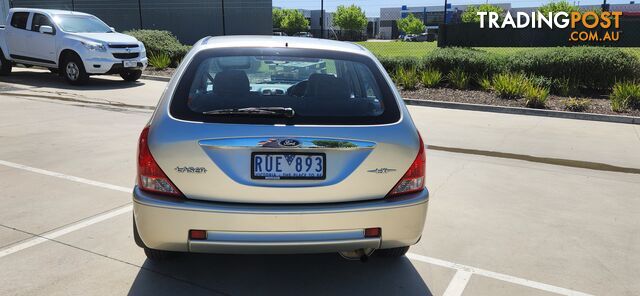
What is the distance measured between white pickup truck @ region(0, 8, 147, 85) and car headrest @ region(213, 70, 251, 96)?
11.0m

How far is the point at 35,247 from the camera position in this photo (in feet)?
13.0

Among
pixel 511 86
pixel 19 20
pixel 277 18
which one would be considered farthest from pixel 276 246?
pixel 277 18

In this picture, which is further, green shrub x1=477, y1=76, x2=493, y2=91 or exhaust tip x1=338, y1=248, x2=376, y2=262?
green shrub x1=477, y1=76, x2=493, y2=91

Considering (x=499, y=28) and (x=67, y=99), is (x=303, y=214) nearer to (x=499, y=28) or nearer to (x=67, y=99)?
(x=67, y=99)

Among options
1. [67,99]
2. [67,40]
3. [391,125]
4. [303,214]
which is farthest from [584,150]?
[67,40]

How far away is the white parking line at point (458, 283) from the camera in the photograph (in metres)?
3.45

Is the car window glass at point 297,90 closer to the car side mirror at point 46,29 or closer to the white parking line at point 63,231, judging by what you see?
the white parking line at point 63,231

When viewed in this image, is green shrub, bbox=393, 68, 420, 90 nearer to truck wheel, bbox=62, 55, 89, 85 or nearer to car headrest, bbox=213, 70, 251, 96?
truck wheel, bbox=62, 55, 89, 85

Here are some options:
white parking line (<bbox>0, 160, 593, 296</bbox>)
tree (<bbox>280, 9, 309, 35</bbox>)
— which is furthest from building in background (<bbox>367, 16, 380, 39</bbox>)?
white parking line (<bbox>0, 160, 593, 296</bbox>)

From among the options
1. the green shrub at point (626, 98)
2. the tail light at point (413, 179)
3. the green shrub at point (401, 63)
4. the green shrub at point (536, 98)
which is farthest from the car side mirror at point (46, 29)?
the green shrub at point (626, 98)

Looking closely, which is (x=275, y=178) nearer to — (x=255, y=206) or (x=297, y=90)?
(x=255, y=206)

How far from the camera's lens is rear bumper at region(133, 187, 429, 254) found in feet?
9.46

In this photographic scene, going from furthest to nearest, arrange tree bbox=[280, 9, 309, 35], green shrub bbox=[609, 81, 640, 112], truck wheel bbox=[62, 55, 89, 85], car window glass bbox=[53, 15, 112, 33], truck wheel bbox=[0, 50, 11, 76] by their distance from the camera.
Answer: tree bbox=[280, 9, 309, 35] < truck wheel bbox=[0, 50, 11, 76] < car window glass bbox=[53, 15, 112, 33] < truck wheel bbox=[62, 55, 89, 85] < green shrub bbox=[609, 81, 640, 112]

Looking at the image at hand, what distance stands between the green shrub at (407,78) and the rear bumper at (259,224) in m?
10.4
